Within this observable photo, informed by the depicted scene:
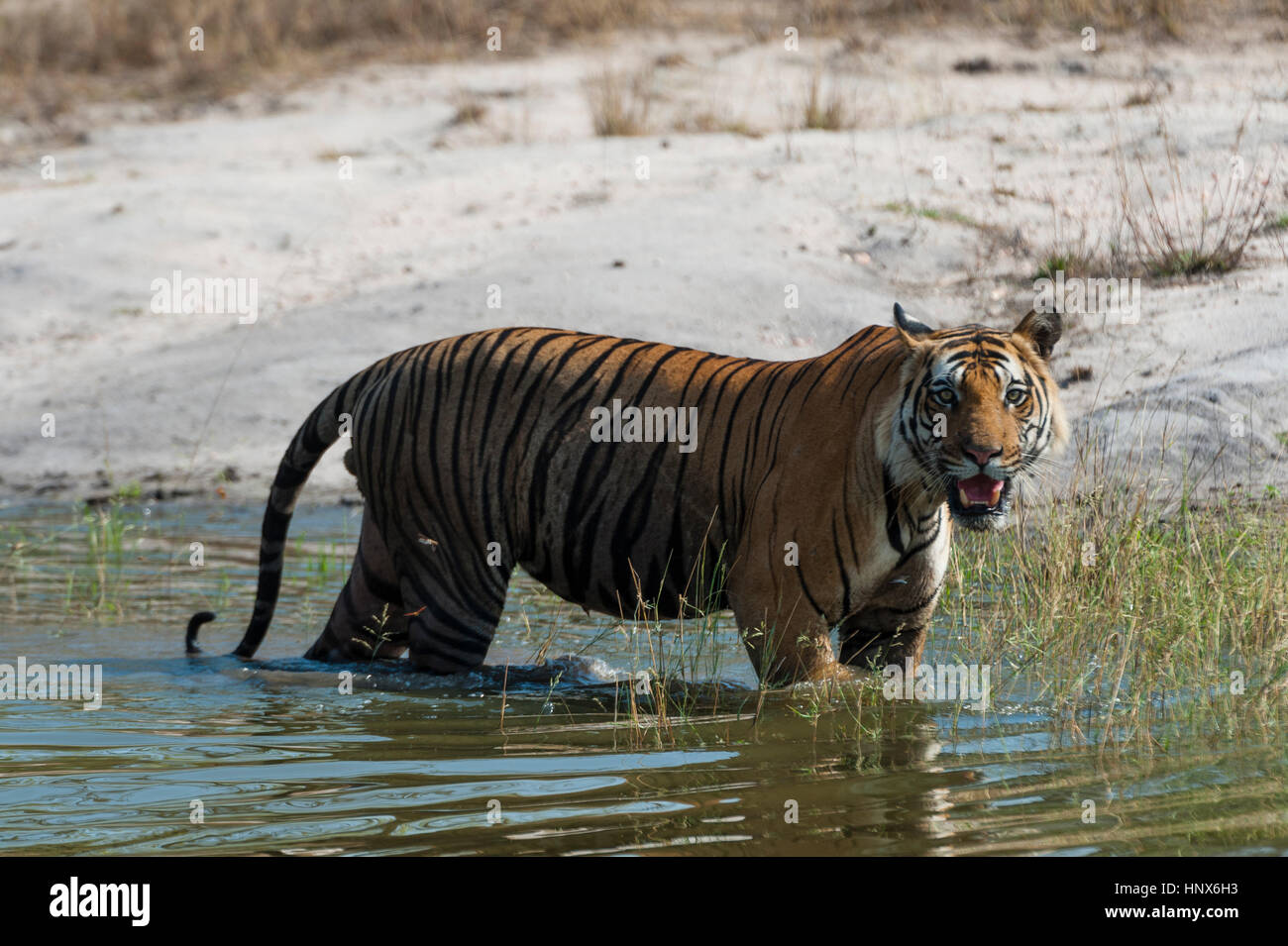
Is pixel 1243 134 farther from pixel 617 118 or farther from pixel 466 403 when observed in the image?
pixel 466 403

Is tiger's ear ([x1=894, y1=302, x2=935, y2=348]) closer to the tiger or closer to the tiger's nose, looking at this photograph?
the tiger

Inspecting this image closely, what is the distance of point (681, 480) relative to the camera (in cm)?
498

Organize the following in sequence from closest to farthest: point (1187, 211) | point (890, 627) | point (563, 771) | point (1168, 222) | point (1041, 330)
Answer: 1. point (563, 771)
2. point (1041, 330)
3. point (890, 627)
4. point (1187, 211)
5. point (1168, 222)

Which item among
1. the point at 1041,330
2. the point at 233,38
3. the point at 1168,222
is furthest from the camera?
the point at 233,38

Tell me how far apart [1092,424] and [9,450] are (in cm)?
569

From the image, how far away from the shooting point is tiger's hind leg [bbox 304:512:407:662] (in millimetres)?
5398

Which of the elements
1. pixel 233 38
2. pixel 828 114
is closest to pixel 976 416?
pixel 828 114

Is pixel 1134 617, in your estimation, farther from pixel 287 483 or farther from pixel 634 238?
pixel 634 238

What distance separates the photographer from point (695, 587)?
496cm

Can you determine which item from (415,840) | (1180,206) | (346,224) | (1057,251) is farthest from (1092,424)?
(346,224)

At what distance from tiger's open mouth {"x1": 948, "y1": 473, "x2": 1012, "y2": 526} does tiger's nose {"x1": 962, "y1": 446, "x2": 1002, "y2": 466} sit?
0.15 feet

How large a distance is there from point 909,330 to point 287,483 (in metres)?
2.12

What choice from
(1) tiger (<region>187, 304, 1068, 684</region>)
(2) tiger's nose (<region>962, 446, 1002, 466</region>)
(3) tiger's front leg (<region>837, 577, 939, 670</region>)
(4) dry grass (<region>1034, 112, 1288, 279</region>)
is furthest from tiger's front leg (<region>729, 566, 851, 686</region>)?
(4) dry grass (<region>1034, 112, 1288, 279</region>)

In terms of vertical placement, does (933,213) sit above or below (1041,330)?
above
